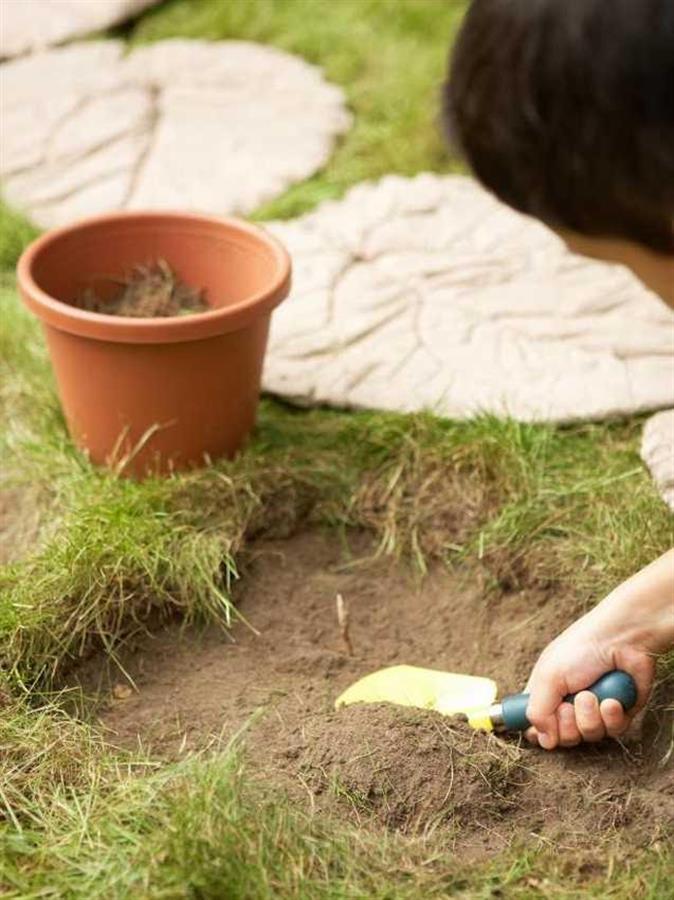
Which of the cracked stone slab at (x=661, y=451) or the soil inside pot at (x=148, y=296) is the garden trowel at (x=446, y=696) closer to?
the cracked stone slab at (x=661, y=451)

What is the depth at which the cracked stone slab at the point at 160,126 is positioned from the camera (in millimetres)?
3545

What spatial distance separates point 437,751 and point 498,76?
0.87 metres

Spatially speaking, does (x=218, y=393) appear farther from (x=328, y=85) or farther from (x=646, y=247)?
(x=328, y=85)

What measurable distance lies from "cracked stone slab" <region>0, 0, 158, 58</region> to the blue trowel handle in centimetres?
296

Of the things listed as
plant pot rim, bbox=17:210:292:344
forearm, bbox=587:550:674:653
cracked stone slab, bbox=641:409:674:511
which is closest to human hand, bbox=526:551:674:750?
forearm, bbox=587:550:674:653

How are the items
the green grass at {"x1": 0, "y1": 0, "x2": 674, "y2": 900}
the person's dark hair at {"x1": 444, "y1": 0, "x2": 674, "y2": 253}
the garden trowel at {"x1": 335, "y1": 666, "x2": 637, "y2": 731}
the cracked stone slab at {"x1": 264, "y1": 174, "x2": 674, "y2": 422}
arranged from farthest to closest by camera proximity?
the cracked stone slab at {"x1": 264, "y1": 174, "x2": 674, "y2": 422} → the garden trowel at {"x1": 335, "y1": 666, "x2": 637, "y2": 731} → the green grass at {"x1": 0, "y1": 0, "x2": 674, "y2": 900} → the person's dark hair at {"x1": 444, "y1": 0, "x2": 674, "y2": 253}

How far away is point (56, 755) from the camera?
1.85 meters

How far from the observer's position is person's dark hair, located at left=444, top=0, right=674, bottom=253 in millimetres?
1334

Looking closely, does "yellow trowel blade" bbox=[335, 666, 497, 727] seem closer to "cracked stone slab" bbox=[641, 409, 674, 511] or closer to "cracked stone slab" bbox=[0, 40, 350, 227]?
"cracked stone slab" bbox=[641, 409, 674, 511]

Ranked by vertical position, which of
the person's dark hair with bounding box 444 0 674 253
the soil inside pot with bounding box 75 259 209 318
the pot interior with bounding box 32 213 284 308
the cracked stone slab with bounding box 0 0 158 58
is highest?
the person's dark hair with bounding box 444 0 674 253

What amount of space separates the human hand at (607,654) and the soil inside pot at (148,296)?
1.05 meters

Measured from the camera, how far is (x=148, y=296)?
8.59 feet

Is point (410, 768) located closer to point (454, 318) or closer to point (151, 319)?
point (151, 319)

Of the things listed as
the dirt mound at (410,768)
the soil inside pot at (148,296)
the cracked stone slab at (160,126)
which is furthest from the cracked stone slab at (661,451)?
the cracked stone slab at (160,126)
